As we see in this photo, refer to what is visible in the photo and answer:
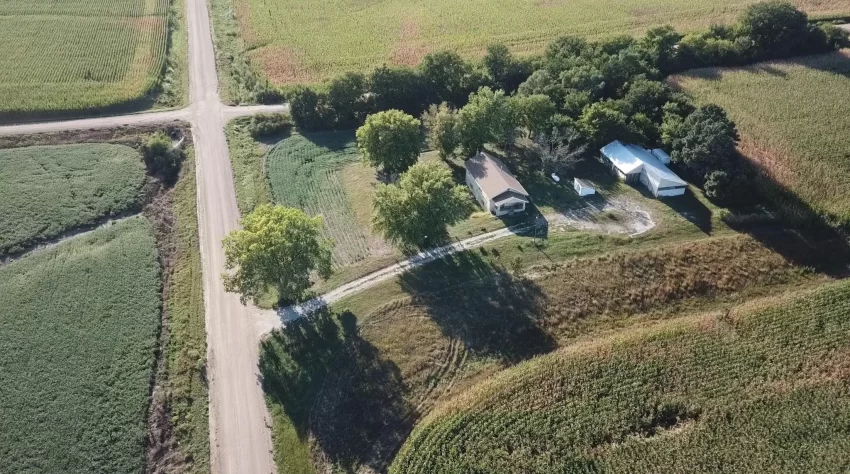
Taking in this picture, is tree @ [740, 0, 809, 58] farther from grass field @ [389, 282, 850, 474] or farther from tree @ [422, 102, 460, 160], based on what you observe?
grass field @ [389, 282, 850, 474]

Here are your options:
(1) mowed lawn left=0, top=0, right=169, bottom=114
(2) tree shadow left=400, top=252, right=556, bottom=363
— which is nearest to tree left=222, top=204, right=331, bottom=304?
(2) tree shadow left=400, top=252, right=556, bottom=363

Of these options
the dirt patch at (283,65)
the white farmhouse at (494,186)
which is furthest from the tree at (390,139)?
the dirt patch at (283,65)

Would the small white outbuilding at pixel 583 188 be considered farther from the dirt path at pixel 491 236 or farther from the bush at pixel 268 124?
the bush at pixel 268 124

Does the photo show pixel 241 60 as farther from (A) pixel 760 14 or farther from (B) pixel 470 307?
(A) pixel 760 14

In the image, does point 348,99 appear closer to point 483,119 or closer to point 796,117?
point 483,119

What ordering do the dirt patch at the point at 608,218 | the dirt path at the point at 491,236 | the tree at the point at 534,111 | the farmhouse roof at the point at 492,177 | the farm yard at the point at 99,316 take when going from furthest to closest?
the tree at the point at 534,111 < the farmhouse roof at the point at 492,177 < the dirt patch at the point at 608,218 < the dirt path at the point at 491,236 < the farm yard at the point at 99,316

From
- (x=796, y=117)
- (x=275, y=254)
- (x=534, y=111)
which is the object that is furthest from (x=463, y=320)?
(x=796, y=117)
